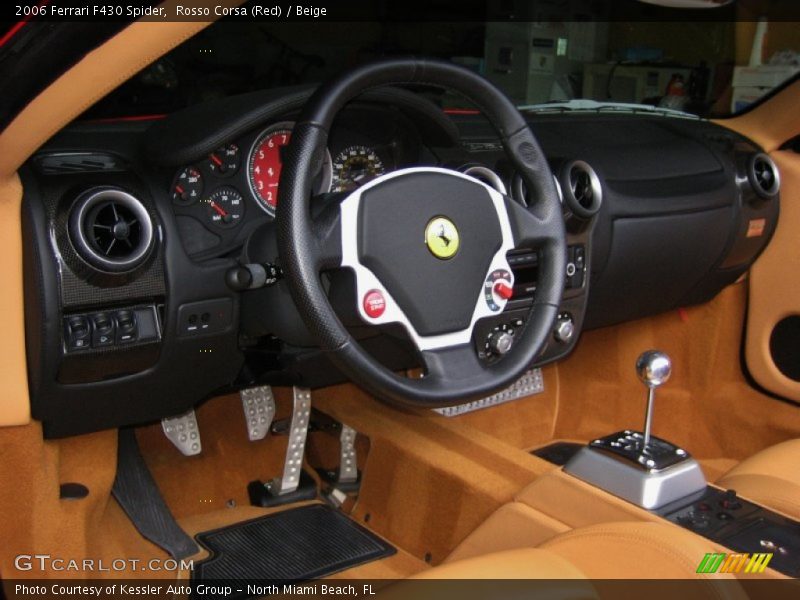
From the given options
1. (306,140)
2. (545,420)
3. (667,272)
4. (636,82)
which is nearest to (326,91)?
(306,140)

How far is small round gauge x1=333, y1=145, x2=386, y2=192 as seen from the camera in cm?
170

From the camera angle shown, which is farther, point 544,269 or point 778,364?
point 778,364

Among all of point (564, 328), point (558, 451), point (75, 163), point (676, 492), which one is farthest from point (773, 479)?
point (75, 163)

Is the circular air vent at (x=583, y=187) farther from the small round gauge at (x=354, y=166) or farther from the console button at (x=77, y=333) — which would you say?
the console button at (x=77, y=333)

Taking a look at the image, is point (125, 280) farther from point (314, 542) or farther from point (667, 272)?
point (667, 272)

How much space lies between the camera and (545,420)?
264 cm

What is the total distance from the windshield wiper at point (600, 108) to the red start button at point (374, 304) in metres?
1.28

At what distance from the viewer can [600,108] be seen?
8.30ft

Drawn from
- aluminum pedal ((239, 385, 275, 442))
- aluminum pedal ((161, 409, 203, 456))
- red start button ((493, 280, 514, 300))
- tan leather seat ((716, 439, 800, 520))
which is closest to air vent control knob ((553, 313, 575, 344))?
tan leather seat ((716, 439, 800, 520))

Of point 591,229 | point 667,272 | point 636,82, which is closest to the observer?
point 591,229

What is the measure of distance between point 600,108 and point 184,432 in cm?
149

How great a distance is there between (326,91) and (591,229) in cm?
90

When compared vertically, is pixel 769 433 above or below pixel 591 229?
below

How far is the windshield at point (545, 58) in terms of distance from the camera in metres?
2.52
